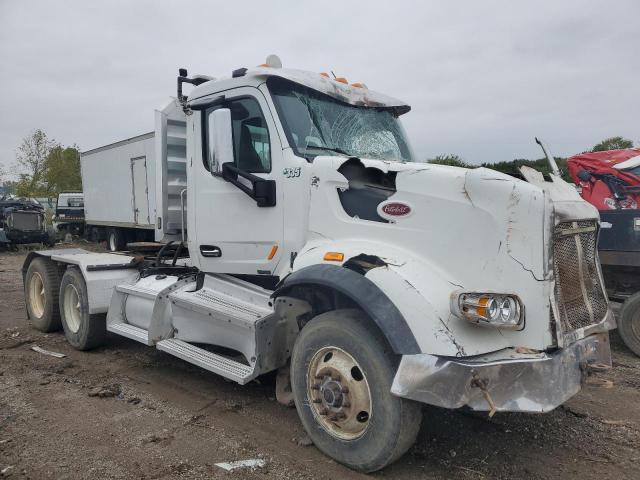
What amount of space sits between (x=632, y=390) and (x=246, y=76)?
4.57 m

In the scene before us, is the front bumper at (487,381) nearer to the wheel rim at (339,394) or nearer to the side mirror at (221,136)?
the wheel rim at (339,394)

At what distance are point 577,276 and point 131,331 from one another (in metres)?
4.16

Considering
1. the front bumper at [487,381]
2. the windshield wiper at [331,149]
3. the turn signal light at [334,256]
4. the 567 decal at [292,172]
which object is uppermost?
the windshield wiper at [331,149]

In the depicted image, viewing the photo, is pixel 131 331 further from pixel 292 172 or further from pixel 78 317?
pixel 292 172

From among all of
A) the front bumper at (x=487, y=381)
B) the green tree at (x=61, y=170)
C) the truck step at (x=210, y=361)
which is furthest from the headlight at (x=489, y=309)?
the green tree at (x=61, y=170)

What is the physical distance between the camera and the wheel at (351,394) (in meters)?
2.96

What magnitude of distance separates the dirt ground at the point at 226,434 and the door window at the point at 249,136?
6.71ft

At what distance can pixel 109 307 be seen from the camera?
18.6 ft

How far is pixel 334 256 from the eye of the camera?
3.36 m

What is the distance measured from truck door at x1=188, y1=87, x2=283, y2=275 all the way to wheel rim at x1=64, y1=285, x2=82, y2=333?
2.49m

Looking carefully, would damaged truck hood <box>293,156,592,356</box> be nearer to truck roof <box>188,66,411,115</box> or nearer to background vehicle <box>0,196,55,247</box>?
truck roof <box>188,66,411,115</box>

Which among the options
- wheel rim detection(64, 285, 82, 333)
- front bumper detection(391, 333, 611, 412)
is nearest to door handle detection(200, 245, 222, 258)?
front bumper detection(391, 333, 611, 412)

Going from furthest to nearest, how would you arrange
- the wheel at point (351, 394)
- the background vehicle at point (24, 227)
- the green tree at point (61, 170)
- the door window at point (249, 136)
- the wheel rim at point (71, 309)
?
the green tree at point (61, 170) → the background vehicle at point (24, 227) → the wheel rim at point (71, 309) → the door window at point (249, 136) → the wheel at point (351, 394)

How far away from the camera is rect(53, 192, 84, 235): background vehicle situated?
2477 centimetres
